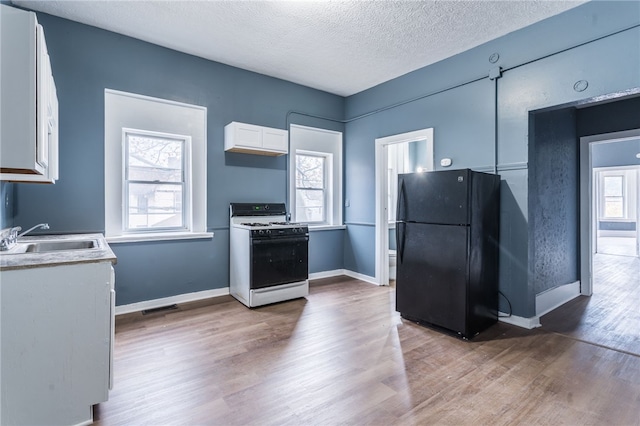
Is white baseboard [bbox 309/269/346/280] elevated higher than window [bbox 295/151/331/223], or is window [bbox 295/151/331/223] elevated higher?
window [bbox 295/151/331/223]

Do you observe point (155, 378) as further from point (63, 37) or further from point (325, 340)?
point (63, 37)

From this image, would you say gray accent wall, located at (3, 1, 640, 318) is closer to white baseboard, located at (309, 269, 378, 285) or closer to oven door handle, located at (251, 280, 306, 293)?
oven door handle, located at (251, 280, 306, 293)

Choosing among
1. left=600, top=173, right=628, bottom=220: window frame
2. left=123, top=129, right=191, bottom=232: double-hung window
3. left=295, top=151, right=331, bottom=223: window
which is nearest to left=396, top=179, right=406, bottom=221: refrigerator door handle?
left=295, top=151, right=331, bottom=223: window

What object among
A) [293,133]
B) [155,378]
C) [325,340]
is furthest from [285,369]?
[293,133]

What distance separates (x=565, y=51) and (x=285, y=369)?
3.59 metres

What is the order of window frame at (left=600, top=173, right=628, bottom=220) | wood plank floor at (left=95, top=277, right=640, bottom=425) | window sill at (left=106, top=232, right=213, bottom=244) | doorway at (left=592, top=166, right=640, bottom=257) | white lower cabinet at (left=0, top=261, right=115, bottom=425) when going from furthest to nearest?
window frame at (left=600, top=173, right=628, bottom=220) < doorway at (left=592, top=166, right=640, bottom=257) < window sill at (left=106, top=232, right=213, bottom=244) < wood plank floor at (left=95, top=277, right=640, bottom=425) < white lower cabinet at (left=0, top=261, right=115, bottom=425)

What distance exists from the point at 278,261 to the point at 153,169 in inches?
70.7

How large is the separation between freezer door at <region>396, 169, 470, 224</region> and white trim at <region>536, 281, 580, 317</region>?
1506mm

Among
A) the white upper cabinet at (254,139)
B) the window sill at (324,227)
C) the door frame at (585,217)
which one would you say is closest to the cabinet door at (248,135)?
the white upper cabinet at (254,139)

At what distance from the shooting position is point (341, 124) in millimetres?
5258

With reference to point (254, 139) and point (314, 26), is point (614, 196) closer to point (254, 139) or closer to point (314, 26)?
point (314, 26)

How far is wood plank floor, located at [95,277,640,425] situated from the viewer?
1.83 metres

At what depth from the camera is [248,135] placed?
13.0 feet

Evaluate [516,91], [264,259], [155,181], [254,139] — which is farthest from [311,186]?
[516,91]
